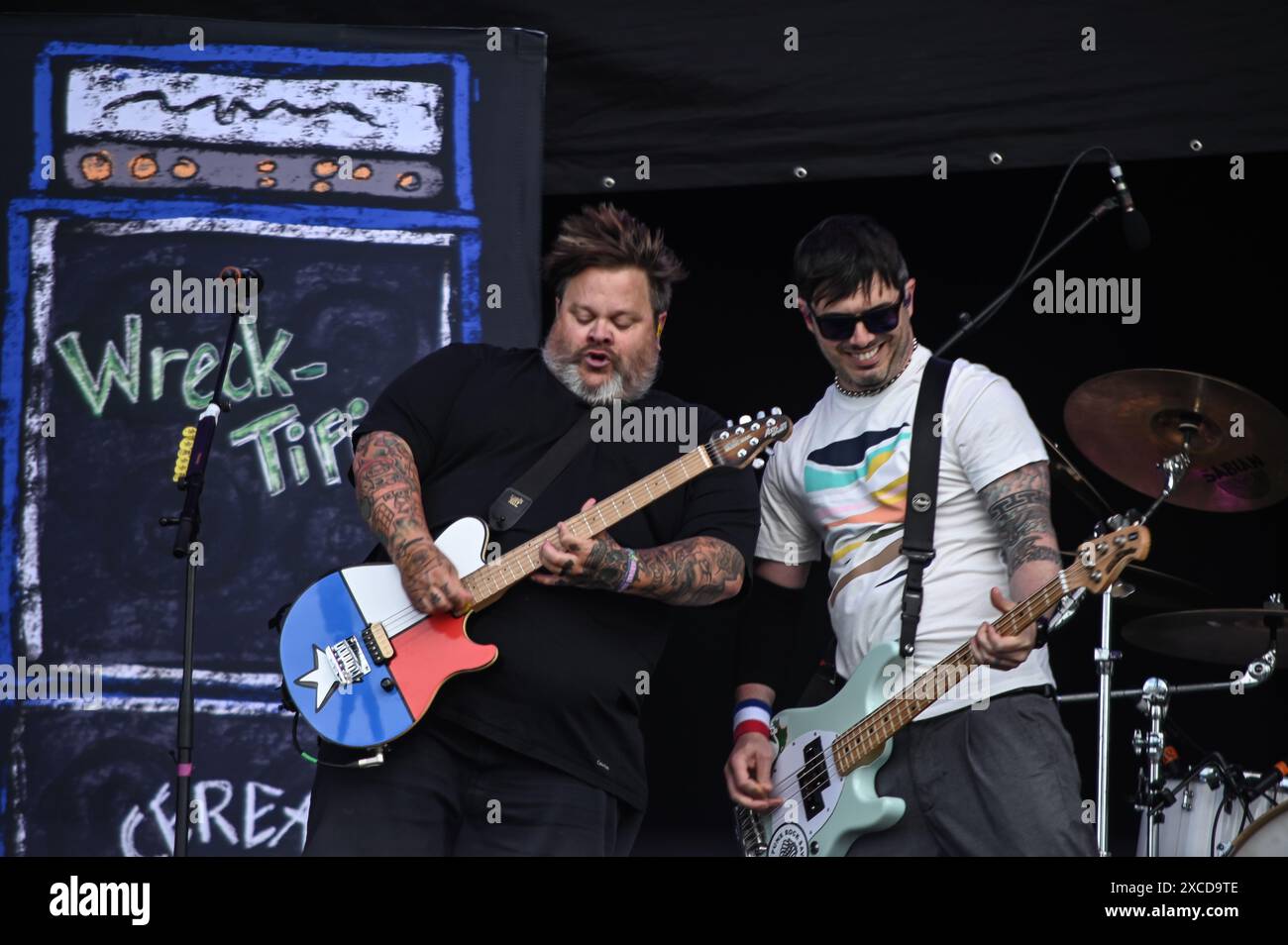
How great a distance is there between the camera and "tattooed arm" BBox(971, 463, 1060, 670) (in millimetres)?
3619

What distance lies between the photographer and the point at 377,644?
3.72 meters

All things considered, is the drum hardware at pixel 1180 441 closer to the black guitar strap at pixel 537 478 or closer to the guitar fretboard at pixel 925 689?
the guitar fretboard at pixel 925 689

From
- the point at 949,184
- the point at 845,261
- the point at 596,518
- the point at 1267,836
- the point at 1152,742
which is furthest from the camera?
the point at 949,184

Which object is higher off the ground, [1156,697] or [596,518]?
[596,518]

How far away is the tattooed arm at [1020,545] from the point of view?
11.9ft

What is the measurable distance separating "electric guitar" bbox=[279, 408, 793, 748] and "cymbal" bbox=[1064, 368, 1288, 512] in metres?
1.89

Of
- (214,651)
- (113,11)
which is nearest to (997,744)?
(214,651)

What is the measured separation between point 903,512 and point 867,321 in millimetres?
495

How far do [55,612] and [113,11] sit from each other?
78.5 inches

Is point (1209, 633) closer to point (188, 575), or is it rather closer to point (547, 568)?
point (547, 568)

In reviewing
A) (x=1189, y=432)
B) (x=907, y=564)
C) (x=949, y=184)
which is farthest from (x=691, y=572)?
(x=949, y=184)

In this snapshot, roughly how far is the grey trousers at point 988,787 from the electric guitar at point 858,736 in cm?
5

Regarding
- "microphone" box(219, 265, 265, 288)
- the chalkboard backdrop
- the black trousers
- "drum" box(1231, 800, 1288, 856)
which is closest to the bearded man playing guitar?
the black trousers

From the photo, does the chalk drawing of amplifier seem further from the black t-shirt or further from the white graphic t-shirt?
the white graphic t-shirt
